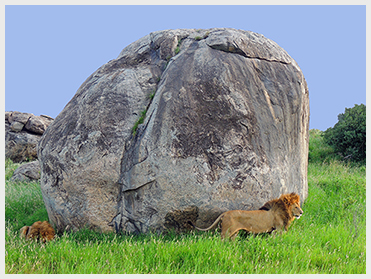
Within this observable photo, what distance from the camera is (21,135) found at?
22.7 meters

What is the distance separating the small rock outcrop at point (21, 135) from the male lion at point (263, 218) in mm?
18864

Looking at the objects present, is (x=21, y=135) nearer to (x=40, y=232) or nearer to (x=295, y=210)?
(x=40, y=232)

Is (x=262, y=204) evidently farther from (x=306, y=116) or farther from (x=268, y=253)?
(x=306, y=116)

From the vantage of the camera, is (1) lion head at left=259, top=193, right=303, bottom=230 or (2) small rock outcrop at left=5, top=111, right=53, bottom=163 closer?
(1) lion head at left=259, top=193, right=303, bottom=230

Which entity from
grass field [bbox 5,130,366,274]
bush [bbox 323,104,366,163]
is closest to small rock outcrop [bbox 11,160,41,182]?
grass field [bbox 5,130,366,274]

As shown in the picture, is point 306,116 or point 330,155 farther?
point 330,155

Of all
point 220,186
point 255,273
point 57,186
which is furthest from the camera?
point 57,186

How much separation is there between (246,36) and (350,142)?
38.7ft

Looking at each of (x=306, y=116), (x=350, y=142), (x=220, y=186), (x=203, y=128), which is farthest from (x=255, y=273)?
(x=350, y=142)

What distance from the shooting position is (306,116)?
9.95 m

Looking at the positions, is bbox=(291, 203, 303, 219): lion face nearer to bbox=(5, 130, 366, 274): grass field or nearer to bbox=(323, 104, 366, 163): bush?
bbox=(5, 130, 366, 274): grass field

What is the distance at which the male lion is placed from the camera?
702cm

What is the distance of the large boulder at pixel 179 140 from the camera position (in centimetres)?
746

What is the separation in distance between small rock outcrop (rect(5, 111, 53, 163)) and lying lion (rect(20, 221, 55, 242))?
16.1 meters
